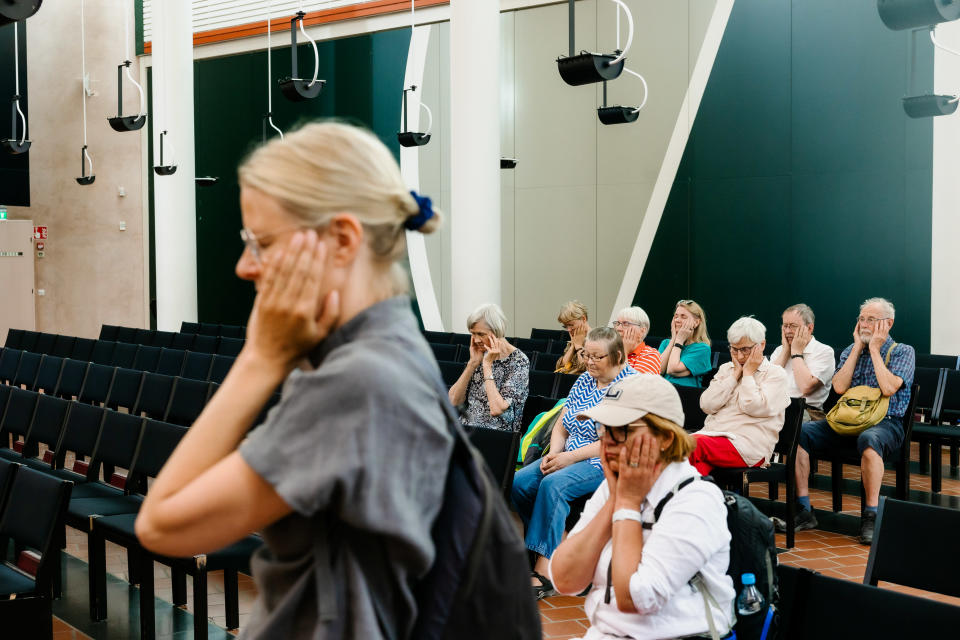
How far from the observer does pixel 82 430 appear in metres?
5.29

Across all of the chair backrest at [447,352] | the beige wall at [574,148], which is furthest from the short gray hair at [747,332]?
the beige wall at [574,148]

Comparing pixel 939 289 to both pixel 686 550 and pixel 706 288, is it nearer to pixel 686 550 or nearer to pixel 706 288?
pixel 706 288

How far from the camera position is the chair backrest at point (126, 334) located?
1181 cm

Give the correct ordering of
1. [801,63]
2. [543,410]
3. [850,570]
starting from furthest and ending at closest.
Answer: [801,63]
[543,410]
[850,570]

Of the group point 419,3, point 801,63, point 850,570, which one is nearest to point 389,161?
point 850,570

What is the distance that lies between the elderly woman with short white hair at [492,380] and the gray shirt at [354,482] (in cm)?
423

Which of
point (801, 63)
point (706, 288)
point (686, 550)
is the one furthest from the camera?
point (706, 288)

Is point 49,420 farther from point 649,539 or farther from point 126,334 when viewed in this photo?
point 126,334

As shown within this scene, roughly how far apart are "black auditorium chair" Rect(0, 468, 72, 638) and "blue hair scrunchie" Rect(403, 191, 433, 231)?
2.77 m

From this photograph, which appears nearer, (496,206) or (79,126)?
(496,206)

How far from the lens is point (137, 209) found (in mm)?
16469

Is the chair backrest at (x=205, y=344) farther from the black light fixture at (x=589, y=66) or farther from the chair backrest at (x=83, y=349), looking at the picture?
the black light fixture at (x=589, y=66)

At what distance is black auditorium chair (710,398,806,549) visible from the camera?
203 inches

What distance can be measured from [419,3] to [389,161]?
41.0 ft
